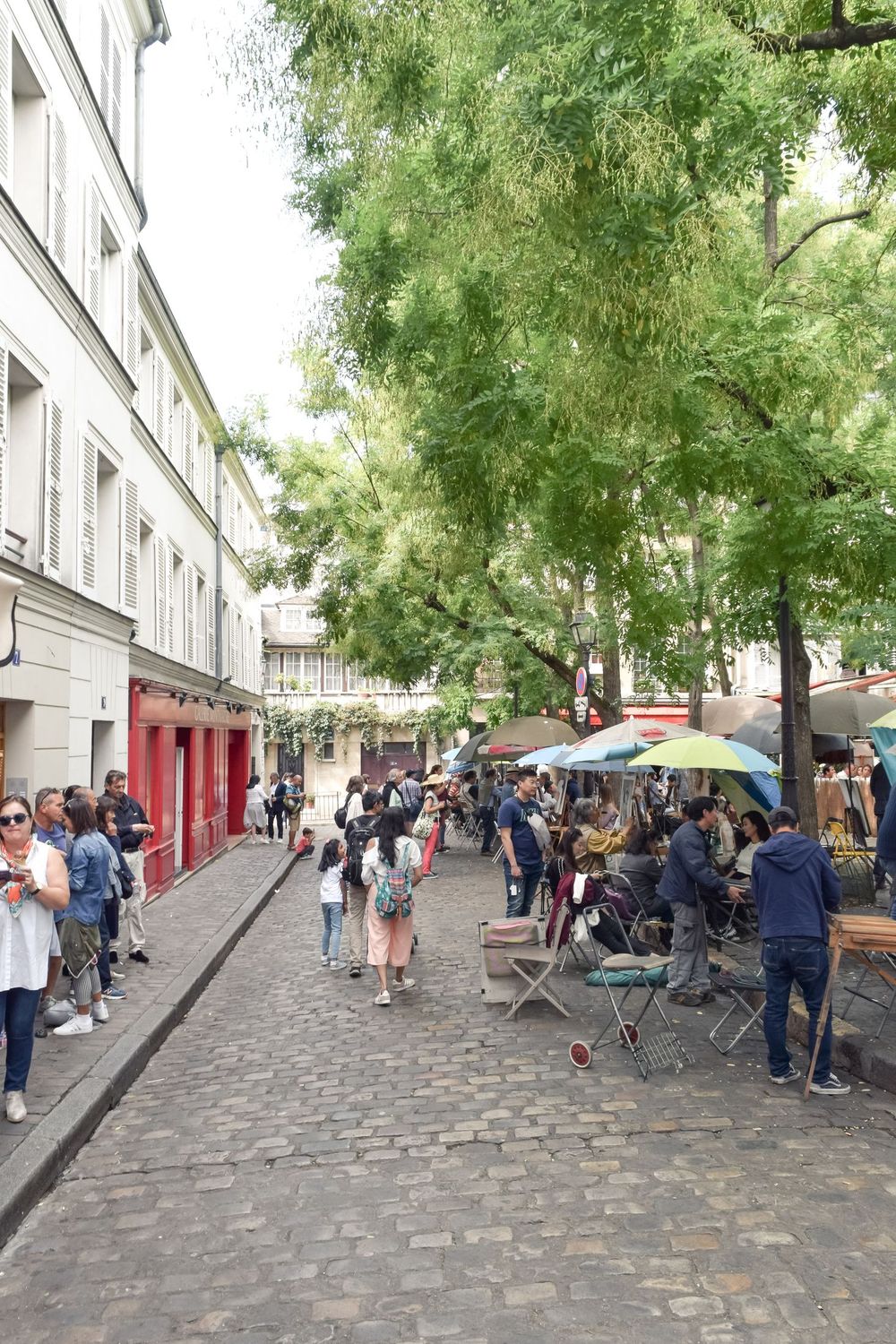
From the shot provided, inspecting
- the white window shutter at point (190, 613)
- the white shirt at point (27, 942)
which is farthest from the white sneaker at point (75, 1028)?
the white window shutter at point (190, 613)

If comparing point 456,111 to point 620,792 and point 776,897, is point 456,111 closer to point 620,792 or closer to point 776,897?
point 776,897

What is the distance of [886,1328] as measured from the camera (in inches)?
150

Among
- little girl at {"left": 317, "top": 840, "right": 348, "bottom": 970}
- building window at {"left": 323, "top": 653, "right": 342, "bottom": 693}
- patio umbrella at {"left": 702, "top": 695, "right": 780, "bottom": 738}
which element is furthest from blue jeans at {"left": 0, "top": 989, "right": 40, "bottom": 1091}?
building window at {"left": 323, "top": 653, "right": 342, "bottom": 693}

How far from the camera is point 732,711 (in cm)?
1850

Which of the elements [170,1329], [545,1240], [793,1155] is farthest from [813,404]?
[170,1329]

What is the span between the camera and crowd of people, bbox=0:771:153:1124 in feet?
19.7

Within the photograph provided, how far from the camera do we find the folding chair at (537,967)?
331 inches

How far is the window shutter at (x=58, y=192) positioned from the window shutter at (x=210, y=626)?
41.4ft

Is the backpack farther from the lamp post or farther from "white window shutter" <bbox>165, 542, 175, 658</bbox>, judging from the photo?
"white window shutter" <bbox>165, 542, 175, 658</bbox>

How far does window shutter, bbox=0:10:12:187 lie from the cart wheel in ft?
28.7

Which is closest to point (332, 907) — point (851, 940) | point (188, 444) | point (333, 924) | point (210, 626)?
point (333, 924)

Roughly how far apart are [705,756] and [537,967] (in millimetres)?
2947

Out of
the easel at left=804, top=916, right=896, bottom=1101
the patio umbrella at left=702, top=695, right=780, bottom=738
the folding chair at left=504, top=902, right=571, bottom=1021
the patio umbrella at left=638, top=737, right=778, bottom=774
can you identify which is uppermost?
the patio umbrella at left=702, top=695, right=780, bottom=738

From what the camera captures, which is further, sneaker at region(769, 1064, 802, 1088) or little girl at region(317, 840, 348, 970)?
little girl at region(317, 840, 348, 970)
